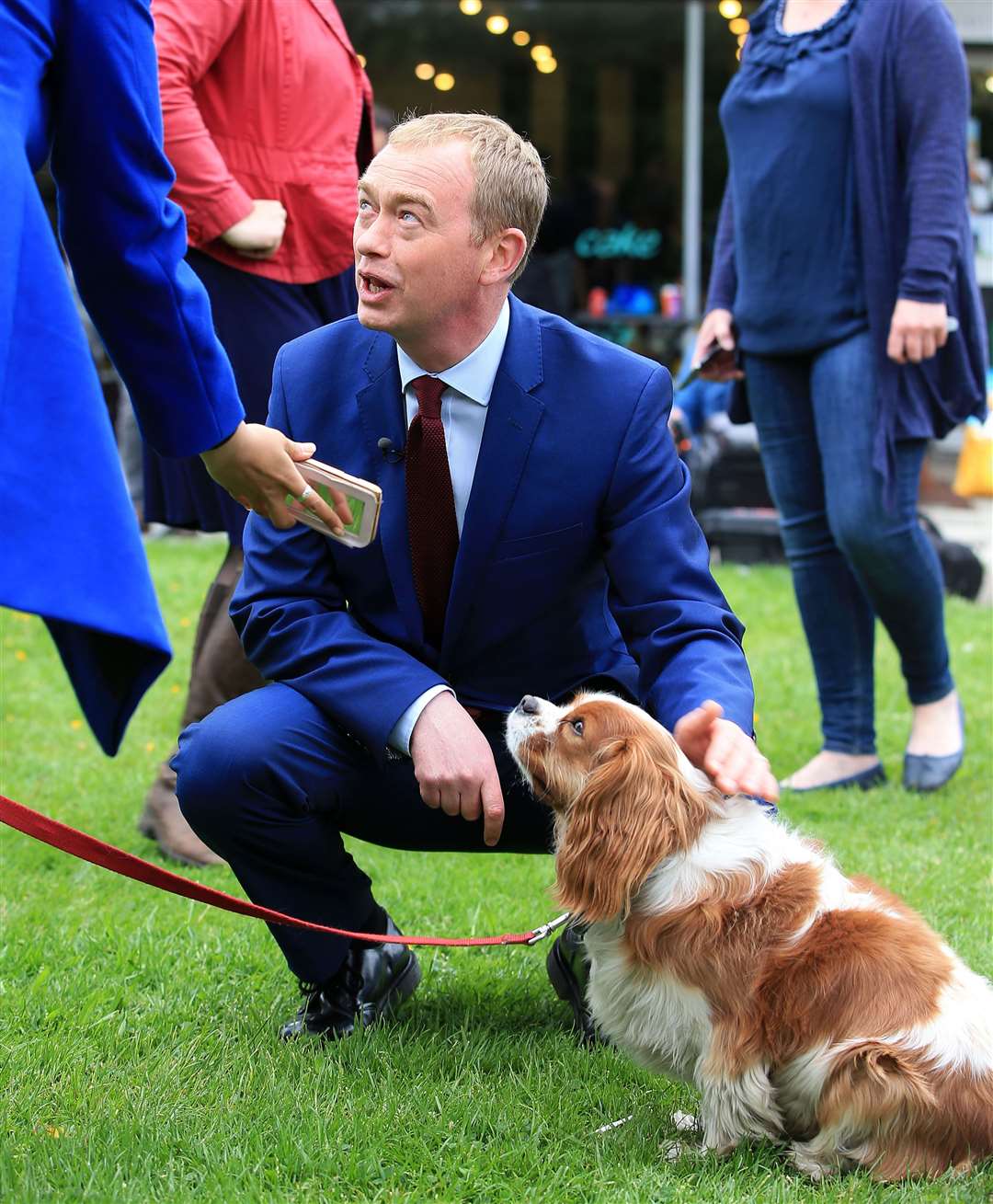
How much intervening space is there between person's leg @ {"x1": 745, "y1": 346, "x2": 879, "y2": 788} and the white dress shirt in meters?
1.96

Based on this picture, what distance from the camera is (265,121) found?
4121mm

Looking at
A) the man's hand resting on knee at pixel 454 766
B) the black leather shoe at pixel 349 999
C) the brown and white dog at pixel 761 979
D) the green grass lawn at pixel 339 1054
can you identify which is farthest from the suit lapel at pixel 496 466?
the green grass lawn at pixel 339 1054

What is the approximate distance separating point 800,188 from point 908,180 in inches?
12.9

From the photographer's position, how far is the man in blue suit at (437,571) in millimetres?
2916

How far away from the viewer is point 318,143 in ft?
13.8

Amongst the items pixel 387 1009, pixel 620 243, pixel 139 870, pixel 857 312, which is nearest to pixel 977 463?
pixel 857 312

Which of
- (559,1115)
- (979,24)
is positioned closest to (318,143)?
(559,1115)

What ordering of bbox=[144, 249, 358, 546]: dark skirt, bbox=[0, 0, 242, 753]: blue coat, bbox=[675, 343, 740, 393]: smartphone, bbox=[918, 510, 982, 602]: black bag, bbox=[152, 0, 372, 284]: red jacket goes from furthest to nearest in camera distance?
1. bbox=[918, 510, 982, 602]: black bag
2. bbox=[675, 343, 740, 393]: smartphone
3. bbox=[144, 249, 358, 546]: dark skirt
4. bbox=[152, 0, 372, 284]: red jacket
5. bbox=[0, 0, 242, 753]: blue coat

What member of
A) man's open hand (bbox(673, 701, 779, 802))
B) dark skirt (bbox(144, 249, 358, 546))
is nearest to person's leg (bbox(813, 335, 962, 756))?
dark skirt (bbox(144, 249, 358, 546))

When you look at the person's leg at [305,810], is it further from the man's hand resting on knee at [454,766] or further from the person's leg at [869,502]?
the person's leg at [869,502]

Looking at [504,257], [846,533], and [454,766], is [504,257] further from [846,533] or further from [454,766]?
[846,533]

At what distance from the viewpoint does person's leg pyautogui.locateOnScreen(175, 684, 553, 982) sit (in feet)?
9.53

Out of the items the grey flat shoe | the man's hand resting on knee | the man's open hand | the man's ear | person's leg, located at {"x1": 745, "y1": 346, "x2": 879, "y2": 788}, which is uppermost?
the man's ear

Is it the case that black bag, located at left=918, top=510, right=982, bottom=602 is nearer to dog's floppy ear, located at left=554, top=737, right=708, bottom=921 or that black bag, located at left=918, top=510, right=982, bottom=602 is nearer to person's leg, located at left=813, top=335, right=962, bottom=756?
person's leg, located at left=813, top=335, right=962, bottom=756
